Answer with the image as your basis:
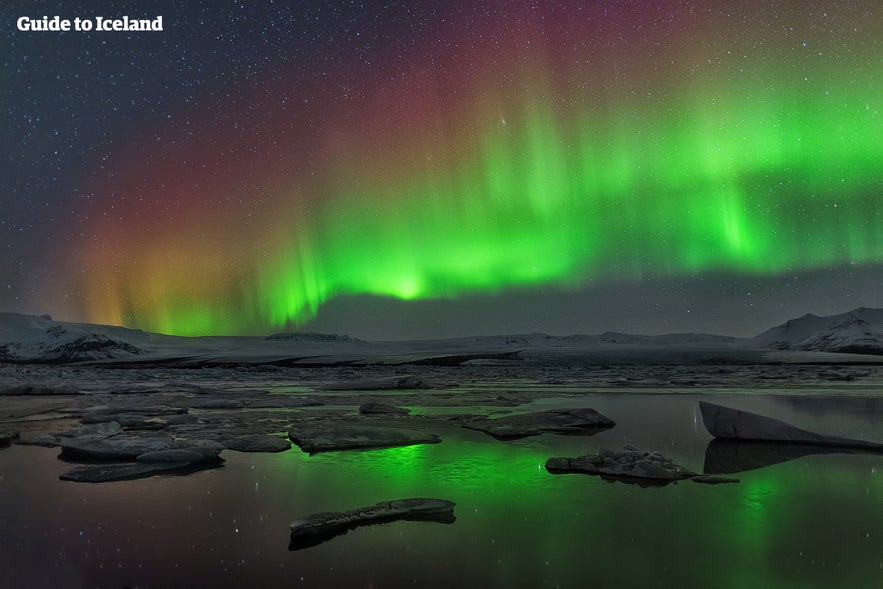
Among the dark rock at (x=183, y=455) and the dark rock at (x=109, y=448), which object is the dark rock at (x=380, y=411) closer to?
the dark rock at (x=109, y=448)

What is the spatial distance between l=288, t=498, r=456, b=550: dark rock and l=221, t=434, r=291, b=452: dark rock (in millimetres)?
3346

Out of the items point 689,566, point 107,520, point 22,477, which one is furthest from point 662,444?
point 22,477

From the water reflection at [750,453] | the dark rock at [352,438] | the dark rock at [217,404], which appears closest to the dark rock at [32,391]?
the dark rock at [217,404]

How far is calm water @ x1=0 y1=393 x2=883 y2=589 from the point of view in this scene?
9.90ft

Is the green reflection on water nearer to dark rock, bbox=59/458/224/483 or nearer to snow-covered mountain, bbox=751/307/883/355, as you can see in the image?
dark rock, bbox=59/458/224/483

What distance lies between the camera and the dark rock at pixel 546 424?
831cm

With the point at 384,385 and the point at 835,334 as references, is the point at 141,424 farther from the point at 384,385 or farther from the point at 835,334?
the point at 835,334

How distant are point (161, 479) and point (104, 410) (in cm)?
737

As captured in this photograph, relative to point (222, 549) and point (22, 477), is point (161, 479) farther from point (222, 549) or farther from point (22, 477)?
point (222, 549)

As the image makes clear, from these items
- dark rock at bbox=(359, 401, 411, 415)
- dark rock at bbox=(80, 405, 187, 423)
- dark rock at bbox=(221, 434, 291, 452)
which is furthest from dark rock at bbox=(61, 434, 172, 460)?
dark rock at bbox=(359, 401, 411, 415)

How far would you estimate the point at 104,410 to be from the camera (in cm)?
1127

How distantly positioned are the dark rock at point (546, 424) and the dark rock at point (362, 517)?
403 cm

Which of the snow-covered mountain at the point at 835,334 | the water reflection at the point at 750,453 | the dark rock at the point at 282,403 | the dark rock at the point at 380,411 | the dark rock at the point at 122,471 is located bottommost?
the snow-covered mountain at the point at 835,334

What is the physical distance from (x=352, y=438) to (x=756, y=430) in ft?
18.8
